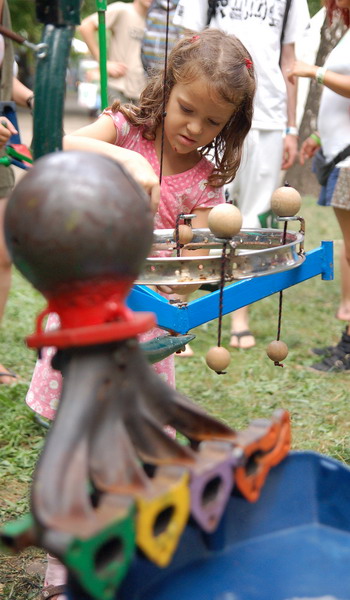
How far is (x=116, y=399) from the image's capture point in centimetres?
100

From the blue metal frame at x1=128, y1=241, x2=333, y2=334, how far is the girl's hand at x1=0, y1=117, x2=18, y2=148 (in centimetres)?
70

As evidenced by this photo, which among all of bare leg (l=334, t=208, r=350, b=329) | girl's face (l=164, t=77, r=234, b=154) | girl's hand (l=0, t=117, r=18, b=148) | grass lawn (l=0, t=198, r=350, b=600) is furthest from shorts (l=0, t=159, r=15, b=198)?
bare leg (l=334, t=208, r=350, b=329)

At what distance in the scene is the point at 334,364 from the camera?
3.49m

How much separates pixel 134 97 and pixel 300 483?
13.8ft

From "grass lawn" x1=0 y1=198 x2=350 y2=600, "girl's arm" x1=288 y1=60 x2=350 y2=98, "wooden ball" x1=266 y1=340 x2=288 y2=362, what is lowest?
"grass lawn" x1=0 y1=198 x2=350 y2=600

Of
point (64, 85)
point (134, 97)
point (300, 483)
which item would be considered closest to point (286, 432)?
point (300, 483)

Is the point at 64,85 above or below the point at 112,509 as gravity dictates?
above

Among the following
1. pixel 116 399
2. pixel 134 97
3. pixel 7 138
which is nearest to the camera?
pixel 116 399

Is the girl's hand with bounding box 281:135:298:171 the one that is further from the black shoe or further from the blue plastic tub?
the blue plastic tub

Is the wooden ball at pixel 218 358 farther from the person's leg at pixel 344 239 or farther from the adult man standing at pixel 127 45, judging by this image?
the adult man standing at pixel 127 45

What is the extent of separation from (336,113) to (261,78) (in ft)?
1.36

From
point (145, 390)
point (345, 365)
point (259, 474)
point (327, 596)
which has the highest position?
point (145, 390)

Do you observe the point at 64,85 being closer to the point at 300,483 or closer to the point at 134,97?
the point at 300,483

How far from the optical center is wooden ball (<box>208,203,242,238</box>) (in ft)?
4.79
